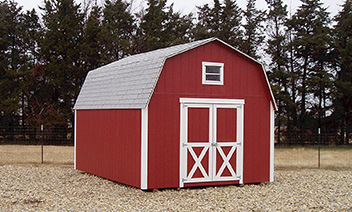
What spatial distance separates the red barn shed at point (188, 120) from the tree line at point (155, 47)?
60.3ft

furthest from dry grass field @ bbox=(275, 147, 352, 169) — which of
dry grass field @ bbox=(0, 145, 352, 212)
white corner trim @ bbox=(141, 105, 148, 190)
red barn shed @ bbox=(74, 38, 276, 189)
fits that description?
white corner trim @ bbox=(141, 105, 148, 190)

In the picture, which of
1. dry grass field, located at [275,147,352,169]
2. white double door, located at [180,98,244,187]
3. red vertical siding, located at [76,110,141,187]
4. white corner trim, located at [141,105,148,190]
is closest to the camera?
white corner trim, located at [141,105,148,190]

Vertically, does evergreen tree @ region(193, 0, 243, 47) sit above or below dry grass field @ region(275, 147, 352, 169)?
above

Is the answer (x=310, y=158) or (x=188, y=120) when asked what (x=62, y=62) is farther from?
(x=188, y=120)

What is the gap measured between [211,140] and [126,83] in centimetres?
269

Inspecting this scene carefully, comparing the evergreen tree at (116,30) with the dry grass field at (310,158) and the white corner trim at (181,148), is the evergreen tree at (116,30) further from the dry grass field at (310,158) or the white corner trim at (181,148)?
the white corner trim at (181,148)

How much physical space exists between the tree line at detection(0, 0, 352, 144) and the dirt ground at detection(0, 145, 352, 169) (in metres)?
6.50

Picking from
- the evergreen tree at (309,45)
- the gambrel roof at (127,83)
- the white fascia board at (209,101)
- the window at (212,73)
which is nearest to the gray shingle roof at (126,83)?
the gambrel roof at (127,83)

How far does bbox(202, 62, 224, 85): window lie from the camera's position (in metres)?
12.0

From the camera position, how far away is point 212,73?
12148 mm

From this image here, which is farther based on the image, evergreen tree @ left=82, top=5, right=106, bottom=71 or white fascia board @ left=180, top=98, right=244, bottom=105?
evergreen tree @ left=82, top=5, right=106, bottom=71

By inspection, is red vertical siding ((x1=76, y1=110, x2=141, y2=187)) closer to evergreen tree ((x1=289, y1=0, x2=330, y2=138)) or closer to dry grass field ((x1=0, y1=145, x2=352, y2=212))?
dry grass field ((x1=0, y1=145, x2=352, y2=212))

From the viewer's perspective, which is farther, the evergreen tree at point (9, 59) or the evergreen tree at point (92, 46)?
the evergreen tree at point (92, 46)

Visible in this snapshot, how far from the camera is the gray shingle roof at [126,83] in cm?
1136
